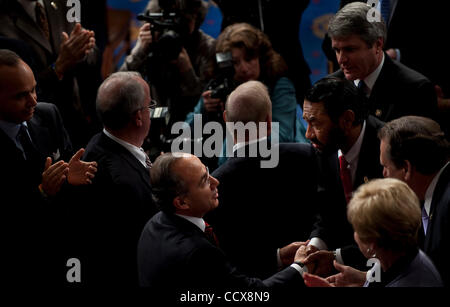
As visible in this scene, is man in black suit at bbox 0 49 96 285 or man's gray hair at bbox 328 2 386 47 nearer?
man in black suit at bbox 0 49 96 285

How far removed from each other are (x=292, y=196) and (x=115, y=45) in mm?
3165

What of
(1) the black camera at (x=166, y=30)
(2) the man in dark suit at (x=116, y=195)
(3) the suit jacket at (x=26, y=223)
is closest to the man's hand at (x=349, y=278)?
(2) the man in dark suit at (x=116, y=195)

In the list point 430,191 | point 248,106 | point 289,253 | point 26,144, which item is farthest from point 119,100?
point 430,191

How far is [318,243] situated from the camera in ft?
8.76

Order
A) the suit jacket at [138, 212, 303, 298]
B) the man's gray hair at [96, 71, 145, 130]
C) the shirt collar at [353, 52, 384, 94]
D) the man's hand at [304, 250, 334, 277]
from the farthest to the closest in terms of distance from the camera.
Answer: the shirt collar at [353, 52, 384, 94] < the man's gray hair at [96, 71, 145, 130] < the man's hand at [304, 250, 334, 277] < the suit jacket at [138, 212, 303, 298]

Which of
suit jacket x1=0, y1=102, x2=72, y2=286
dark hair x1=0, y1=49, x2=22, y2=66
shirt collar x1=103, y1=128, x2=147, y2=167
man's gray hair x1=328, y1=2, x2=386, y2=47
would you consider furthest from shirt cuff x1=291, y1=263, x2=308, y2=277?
dark hair x1=0, y1=49, x2=22, y2=66

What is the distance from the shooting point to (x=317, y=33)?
481 centimetres

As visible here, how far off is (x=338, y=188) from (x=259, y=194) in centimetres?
36

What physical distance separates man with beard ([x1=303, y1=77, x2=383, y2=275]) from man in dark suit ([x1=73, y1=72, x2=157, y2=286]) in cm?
78

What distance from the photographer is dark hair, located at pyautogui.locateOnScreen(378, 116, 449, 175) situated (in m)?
2.19

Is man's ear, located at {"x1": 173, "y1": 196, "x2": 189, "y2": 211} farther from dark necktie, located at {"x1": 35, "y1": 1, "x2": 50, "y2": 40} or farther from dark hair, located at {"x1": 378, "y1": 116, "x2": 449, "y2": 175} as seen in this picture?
dark necktie, located at {"x1": 35, "y1": 1, "x2": 50, "y2": 40}

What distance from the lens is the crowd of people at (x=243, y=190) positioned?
206 centimetres

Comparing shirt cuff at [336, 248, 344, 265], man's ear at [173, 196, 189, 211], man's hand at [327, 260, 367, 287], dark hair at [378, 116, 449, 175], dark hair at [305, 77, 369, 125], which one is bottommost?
shirt cuff at [336, 248, 344, 265]

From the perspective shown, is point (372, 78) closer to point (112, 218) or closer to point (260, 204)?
point (260, 204)
